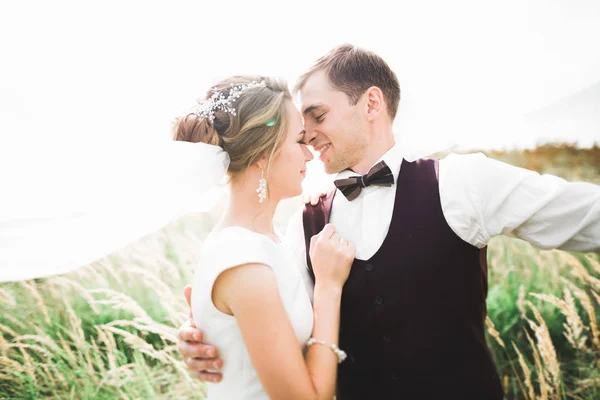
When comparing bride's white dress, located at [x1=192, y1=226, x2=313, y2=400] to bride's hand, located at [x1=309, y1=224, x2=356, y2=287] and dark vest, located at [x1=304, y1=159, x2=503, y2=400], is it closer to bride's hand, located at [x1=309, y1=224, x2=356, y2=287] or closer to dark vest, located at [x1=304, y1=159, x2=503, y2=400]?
bride's hand, located at [x1=309, y1=224, x2=356, y2=287]

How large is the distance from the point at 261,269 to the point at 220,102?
65 centimetres

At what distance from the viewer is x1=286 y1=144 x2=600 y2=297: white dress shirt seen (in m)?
Result: 1.53

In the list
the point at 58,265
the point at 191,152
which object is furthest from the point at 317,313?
the point at 58,265

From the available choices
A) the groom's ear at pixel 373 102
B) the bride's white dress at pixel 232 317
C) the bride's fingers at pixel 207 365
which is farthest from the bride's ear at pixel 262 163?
the bride's fingers at pixel 207 365

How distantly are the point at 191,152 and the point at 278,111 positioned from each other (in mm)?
355

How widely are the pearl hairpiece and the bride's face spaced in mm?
186

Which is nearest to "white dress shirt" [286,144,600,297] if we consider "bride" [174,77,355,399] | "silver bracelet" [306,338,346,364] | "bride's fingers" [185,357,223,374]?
"bride" [174,77,355,399]

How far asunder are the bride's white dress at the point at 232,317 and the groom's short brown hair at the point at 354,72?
0.82 metres

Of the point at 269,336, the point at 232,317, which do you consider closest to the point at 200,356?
the point at 232,317

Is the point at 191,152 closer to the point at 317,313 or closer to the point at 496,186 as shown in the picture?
the point at 317,313

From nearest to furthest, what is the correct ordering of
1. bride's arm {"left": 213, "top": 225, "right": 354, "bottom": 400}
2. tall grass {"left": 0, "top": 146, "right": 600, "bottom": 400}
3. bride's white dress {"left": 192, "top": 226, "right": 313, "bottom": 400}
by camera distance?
bride's arm {"left": 213, "top": 225, "right": 354, "bottom": 400} → bride's white dress {"left": 192, "top": 226, "right": 313, "bottom": 400} → tall grass {"left": 0, "top": 146, "right": 600, "bottom": 400}

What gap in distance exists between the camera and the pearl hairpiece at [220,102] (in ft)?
5.32

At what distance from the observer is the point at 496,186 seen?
1622 mm

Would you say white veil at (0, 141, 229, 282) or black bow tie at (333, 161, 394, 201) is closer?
white veil at (0, 141, 229, 282)
